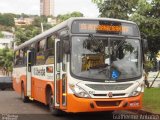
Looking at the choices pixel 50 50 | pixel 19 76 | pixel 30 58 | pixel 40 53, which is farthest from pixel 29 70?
pixel 50 50

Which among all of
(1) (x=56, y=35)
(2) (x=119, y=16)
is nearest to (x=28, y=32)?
(2) (x=119, y=16)

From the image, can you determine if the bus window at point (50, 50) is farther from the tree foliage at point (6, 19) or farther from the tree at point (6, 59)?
the tree foliage at point (6, 19)

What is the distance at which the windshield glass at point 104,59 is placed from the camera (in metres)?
12.3

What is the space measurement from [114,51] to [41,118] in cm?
339

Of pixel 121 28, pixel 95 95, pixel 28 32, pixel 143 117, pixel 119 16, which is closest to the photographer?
pixel 95 95

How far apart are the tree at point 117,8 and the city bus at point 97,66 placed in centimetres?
731

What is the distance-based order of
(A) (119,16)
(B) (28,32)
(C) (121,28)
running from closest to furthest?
(C) (121,28) < (A) (119,16) < (B) (28,32)

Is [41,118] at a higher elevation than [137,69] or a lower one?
lower

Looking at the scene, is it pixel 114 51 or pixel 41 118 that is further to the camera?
pixel 41 118

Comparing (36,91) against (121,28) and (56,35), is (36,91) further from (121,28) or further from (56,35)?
(121,28)

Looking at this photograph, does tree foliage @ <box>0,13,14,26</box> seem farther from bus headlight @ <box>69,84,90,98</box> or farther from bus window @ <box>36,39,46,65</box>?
bus headlight @ <box>69,84,90,98</box>

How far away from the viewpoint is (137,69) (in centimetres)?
1282

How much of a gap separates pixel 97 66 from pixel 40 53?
498 cm

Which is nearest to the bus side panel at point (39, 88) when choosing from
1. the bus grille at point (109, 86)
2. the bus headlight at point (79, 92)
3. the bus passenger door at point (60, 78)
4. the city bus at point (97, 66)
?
the bus passenger door at point (60, 78)
